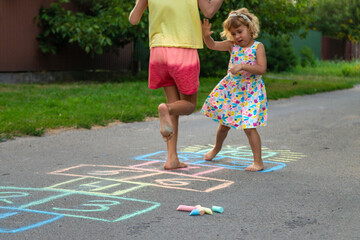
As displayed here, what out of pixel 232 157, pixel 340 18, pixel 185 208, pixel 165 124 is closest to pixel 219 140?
pixel 232 157

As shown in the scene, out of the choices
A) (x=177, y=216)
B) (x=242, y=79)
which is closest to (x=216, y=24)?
(x=242, y=79)

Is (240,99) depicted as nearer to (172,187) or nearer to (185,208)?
(172,187)

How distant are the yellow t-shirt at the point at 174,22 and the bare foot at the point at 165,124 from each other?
585mm

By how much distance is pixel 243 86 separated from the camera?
535cm

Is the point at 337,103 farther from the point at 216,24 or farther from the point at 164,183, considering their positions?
the point at 164,183

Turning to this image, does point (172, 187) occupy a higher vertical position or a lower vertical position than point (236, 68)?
lower

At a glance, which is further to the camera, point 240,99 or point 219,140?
point 219,140

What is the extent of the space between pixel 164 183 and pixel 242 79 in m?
1.34

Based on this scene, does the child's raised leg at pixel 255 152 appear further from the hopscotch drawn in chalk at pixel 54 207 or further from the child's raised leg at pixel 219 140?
the hopscotch drawn in chalk at pixel 54 207

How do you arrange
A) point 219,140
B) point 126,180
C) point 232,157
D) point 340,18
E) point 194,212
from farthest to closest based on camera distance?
point 340,18 < point 232,157 < point 219,140 < point 126,180 < point 194,212

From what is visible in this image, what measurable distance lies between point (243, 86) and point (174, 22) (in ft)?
2.92

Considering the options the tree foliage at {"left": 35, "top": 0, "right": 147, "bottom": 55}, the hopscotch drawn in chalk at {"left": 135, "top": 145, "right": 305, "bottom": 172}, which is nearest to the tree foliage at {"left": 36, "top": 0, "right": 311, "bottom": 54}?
the tree foliage at {"left": 35, "top": 0, "right": 147, "bottom": 55}

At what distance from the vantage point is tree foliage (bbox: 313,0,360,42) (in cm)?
3247

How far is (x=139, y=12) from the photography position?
17.0 ft
